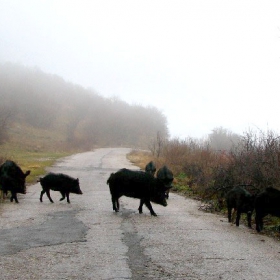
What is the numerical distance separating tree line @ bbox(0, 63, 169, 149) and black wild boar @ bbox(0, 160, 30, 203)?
196 ft

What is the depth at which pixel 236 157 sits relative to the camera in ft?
52.1

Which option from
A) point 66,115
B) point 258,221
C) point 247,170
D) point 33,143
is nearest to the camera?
point 258,221

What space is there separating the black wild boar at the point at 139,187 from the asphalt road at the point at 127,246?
1.40ft

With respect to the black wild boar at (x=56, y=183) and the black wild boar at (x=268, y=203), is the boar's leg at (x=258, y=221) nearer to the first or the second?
the black wild boar at (x=268, y=203)

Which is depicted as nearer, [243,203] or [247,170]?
[243,203]

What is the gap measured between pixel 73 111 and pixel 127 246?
96.8 meters

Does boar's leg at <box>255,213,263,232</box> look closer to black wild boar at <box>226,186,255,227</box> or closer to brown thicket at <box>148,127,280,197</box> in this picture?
black wild boar at <box>226,186,255,227</box>

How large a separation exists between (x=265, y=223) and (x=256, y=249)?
3403 mm

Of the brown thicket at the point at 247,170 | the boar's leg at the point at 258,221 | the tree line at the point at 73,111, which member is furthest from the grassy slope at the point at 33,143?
the boar's leg at the point at 258,221

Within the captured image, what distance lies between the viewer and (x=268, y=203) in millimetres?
10148

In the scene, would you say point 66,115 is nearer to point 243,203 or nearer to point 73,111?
point 73,111

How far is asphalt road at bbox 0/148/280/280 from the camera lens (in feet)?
21.5

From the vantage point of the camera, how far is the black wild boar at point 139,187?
40.6 ft

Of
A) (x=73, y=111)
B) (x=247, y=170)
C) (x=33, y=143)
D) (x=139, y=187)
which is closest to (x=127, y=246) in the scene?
(x=139, y=187)
